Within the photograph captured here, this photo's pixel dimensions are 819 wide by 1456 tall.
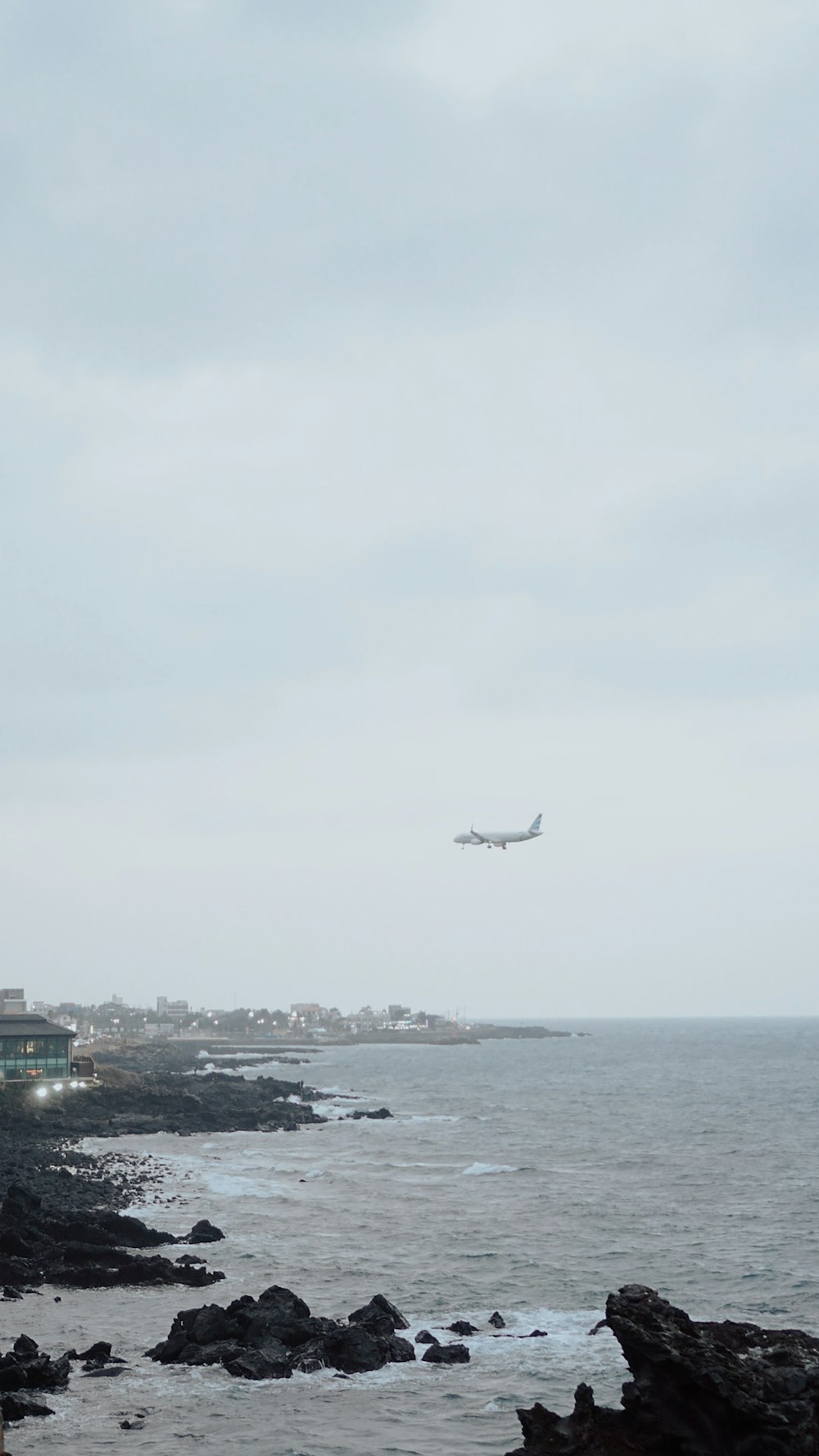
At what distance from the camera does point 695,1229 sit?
55.3 meters

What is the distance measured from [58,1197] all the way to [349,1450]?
3318cm

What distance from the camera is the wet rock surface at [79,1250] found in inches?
1623

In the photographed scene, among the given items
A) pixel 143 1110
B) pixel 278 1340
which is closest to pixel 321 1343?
pixel 278 1340

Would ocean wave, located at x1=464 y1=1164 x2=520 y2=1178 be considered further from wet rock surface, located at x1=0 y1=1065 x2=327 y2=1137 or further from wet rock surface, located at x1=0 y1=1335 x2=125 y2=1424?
wet rock surface, located at x1=0 y1=1335 x2=125 y2=1424

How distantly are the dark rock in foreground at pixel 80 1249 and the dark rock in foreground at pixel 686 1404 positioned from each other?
2564 centimetres

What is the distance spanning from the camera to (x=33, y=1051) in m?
104

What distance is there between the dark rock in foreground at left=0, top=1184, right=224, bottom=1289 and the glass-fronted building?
57.3 m

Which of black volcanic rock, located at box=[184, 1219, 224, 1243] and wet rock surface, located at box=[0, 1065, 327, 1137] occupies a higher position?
black volcanic rock, located at box=[184, 1219, 224, 1243]

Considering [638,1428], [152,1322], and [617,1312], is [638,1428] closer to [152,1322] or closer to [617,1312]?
[617,1312]

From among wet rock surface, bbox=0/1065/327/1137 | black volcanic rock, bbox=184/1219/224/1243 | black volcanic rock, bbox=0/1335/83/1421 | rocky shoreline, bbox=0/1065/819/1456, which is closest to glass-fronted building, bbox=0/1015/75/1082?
wet rock surface, bbox=0/1065/327/1137

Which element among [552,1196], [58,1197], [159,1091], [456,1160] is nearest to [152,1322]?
[58,1197]

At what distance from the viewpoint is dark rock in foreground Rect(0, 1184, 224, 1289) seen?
41250mm

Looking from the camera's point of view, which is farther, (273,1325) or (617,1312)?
(273,1325)

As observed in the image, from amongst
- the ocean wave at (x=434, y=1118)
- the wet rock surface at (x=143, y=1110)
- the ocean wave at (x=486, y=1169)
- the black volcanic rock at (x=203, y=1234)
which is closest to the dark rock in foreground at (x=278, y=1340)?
the black volcanic rock at (x=203, y=1234)
